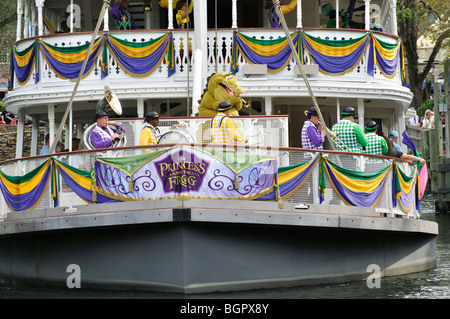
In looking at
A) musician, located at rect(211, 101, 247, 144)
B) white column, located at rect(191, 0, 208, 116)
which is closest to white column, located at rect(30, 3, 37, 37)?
white column, located at rect(191, 0, 208, 116)

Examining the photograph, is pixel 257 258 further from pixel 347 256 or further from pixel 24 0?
pixel 24 0

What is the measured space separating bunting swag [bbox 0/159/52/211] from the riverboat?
0.09 feet

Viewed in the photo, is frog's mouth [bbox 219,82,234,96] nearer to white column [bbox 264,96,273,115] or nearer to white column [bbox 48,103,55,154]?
white column [bbox 264,96,273,115]

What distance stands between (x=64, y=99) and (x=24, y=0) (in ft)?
10.4

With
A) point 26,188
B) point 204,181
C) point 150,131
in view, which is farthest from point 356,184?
point 26,188

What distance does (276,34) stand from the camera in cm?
1952

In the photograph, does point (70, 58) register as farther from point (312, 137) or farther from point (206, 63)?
point (312, 137)

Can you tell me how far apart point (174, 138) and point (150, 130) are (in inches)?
26.4

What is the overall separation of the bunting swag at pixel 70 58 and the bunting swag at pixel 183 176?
16.0ft

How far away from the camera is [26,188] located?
16094 millimetres

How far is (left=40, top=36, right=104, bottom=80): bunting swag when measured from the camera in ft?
63.6

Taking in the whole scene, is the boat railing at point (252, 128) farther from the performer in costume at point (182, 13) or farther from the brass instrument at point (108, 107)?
the performer in costume at point (182, 13)

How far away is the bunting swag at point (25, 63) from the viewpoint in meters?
19.8
